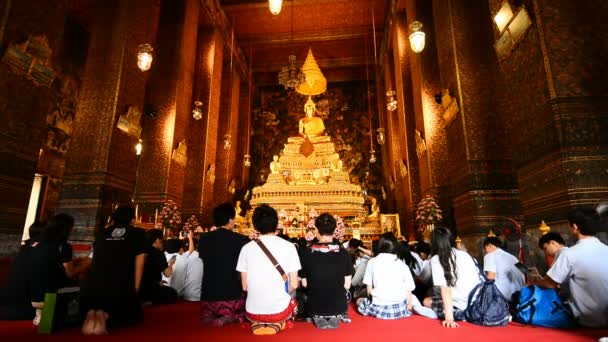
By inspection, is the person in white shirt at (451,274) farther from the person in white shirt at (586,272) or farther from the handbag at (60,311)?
the handbag at (60,311)

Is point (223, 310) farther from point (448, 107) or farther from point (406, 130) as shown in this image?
point (406, 130)

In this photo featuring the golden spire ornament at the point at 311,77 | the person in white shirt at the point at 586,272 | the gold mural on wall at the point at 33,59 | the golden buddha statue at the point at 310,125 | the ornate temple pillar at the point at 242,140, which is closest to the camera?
the person in white shirt at the point at 586,272

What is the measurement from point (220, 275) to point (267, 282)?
1.79 ft

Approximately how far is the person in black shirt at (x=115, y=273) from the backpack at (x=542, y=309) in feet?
10.8

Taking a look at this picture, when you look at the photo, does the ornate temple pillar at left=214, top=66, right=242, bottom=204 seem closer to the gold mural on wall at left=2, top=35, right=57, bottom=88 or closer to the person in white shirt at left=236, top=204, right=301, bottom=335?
the gold mural on wall at left=2, top=35, right=57, bottom=88

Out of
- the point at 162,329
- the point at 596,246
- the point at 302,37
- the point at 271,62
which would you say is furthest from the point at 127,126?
the point at 271,62

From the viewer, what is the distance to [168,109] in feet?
28.9

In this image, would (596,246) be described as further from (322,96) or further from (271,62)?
(271,62)

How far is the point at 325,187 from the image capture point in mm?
11938

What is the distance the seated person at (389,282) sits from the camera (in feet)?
10.0

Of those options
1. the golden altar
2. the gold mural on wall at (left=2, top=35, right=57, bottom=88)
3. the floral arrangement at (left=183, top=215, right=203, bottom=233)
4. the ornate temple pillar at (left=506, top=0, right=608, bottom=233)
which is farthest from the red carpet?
the golden altar

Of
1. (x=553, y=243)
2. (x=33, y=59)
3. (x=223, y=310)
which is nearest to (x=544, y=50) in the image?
(x=553, y=243)

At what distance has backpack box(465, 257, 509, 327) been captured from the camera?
8.80 ft

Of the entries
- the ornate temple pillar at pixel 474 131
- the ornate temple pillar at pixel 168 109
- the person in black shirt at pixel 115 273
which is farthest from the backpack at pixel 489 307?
the ornate temple pillar at pixel 168 109
